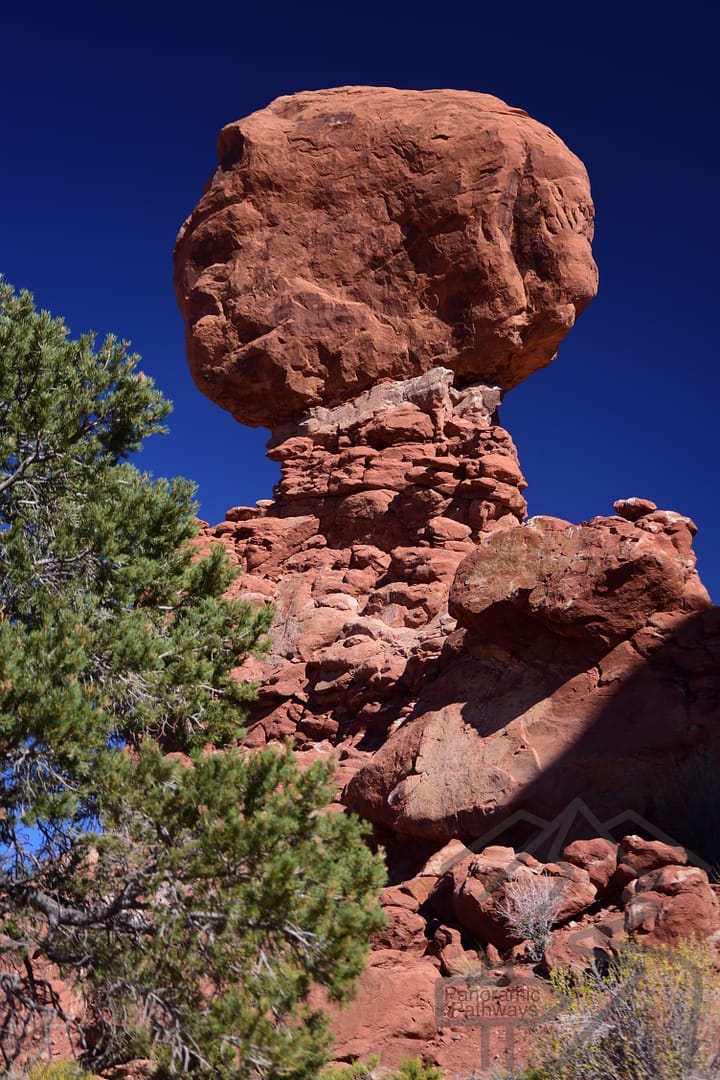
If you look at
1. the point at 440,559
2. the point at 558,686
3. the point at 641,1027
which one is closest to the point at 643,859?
the point at 641,1027

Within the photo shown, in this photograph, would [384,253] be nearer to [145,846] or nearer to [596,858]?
[596,858]

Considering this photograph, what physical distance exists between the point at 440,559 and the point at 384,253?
745 centimetres

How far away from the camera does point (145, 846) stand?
6836 mm

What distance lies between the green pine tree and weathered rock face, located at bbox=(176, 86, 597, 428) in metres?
12.1

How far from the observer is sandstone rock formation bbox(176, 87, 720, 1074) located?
905 centimetres

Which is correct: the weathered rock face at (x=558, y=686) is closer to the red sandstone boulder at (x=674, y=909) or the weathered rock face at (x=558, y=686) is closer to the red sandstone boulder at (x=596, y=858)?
the red sandstone boulder at (x=596, y=858)

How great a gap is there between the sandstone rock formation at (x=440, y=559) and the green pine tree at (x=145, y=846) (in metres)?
1.91

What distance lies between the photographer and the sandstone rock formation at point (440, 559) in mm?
9055

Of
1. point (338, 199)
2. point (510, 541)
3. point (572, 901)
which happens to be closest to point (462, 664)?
point (510, 541)

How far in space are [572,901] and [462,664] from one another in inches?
160

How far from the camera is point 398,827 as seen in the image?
432 inches

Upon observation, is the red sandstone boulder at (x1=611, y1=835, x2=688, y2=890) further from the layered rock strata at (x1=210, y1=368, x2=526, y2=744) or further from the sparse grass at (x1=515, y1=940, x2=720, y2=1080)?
the layered rock strata at (x1=210, y1=368, x2=526, y2=744)

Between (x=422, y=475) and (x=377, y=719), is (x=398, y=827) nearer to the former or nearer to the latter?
(x=377, y=719)

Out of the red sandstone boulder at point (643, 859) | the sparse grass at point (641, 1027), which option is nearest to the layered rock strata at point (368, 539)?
the red sandstone boulder at point (643, 859)
